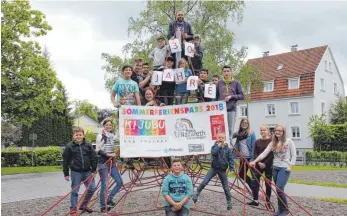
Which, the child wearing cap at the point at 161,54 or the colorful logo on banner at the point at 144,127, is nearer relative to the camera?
the colorful logo on banner at the point at 144,127

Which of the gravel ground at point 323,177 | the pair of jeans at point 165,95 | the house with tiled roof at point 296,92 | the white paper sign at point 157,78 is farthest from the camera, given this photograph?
the house with tiled roof at point 296,92

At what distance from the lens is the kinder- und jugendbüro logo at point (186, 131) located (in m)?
7.34

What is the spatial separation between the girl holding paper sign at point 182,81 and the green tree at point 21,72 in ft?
49.5

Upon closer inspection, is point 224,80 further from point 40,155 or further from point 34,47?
point 40,155

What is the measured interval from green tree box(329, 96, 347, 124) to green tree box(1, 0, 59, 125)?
2611cm

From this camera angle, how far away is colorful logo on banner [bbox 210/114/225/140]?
7309 millimetres

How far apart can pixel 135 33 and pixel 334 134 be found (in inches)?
626

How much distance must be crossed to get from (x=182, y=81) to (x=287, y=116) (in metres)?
32.9

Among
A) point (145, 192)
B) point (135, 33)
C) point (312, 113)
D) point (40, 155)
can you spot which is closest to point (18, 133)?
point (40, 155)

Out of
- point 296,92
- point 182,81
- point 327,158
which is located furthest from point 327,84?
point 182,81

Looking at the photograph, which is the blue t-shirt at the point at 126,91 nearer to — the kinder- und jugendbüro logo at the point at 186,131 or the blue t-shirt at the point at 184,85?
the blue t-shirt at the point at 184,85

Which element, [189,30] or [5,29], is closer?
[189,30]

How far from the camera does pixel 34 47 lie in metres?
23.1

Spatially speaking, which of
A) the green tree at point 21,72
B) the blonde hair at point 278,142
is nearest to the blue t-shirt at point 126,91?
the blonde hair at point 278,142
